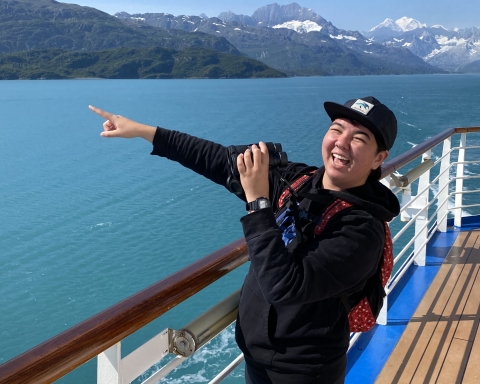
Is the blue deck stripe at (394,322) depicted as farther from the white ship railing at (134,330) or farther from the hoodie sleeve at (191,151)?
the hoodie sleeve at (191,151)

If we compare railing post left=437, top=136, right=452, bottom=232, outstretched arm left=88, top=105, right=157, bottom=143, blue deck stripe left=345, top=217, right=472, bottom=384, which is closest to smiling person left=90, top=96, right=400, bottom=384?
outstretched arm left=88, top=105, right=157, bottom=143

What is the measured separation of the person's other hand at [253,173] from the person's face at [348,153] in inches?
6.2

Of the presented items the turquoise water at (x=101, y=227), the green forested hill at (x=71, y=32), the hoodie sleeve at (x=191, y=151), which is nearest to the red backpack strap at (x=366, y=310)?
the hoodie sleeve at (x=191, y=151)

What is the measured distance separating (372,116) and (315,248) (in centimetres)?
27

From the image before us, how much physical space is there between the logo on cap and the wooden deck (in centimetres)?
117

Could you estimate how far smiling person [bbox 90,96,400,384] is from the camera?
82 centimetres

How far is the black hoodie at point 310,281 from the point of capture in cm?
81

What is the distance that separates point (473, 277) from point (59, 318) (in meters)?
6.27

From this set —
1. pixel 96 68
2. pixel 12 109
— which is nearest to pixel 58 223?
pixel 12 109

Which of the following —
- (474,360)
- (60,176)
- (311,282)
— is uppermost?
(311,282)

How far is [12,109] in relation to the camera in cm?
3384

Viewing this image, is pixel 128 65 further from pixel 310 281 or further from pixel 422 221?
pixel 310 281

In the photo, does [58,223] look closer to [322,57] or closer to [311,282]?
[311,282]

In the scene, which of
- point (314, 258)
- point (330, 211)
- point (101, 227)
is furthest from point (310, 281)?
point (101, 227)
